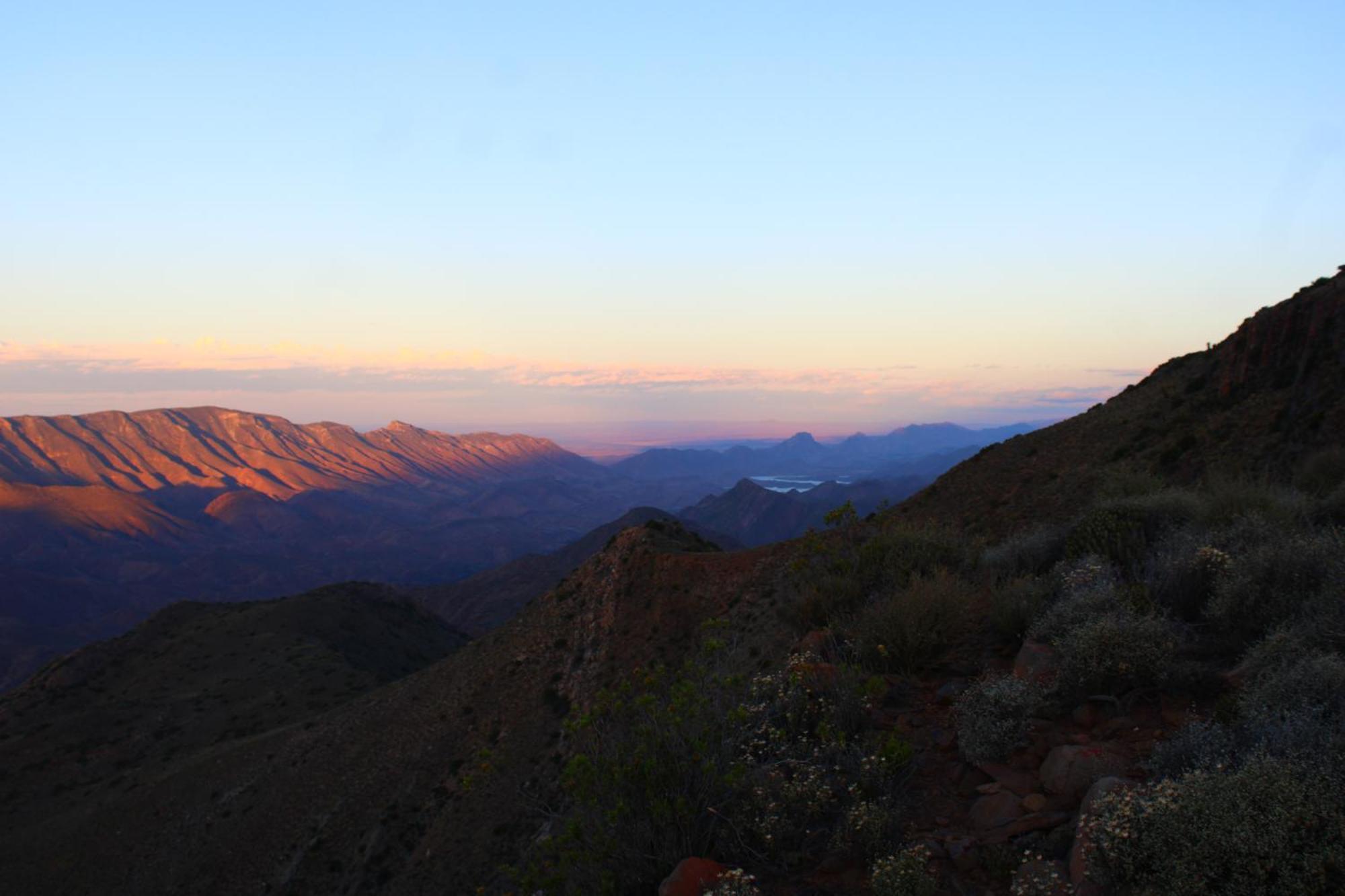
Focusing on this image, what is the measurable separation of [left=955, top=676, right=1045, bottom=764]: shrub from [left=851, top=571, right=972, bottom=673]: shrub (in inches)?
52.5

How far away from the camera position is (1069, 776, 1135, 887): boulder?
3.47 meters

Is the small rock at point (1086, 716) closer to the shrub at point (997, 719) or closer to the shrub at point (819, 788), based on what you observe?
the shrub at point (997, 719)

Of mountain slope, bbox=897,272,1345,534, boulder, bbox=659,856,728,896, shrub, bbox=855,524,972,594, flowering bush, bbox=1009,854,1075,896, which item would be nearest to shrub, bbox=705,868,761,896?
boulder, bbox=659,856,728,896

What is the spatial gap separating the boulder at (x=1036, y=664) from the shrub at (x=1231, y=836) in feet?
6.41

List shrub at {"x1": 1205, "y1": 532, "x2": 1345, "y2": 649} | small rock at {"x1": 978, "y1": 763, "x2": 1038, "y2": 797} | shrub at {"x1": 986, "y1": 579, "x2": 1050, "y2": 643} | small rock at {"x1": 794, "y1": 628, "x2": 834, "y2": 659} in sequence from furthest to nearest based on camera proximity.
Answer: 1. small rock at {"x1": 794, "y1": 628, "x2": 834, "y2": 659}
2. shrub at {"x1": 986, "y1": 579, "x2": 1050, "y2": 643}
3. shrub at {"x1": 1205, "y1": 532, "x2": 1345, "y2": 649}
4. small rock at {"x1": 978, "y1": 763, "x2": 1038, "y2": 797}

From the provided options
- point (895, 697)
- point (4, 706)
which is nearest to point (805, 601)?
point (895, 697)

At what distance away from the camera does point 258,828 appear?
2350 centimetres

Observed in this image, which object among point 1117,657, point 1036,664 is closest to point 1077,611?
point 1036,664

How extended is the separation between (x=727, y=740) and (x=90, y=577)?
211194 millimetres

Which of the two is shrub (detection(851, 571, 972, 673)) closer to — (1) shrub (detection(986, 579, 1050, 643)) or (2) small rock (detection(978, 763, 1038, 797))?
(1) shrub (detection(986, 579, 1050, 643))

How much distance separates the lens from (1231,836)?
3098 millimetres

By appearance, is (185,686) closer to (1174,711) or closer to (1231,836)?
(1174,711)

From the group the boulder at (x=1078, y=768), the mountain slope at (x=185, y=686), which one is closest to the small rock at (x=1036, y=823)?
the boulder at (x=1078, y=768)

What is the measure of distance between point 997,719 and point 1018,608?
2180 mm
